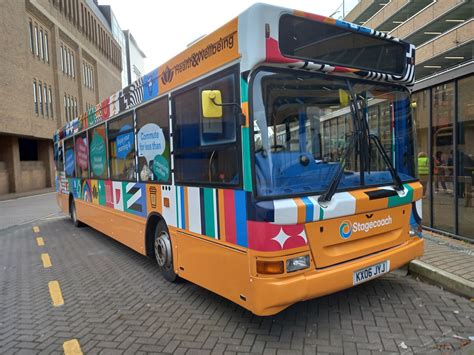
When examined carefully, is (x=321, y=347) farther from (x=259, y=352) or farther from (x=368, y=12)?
(x=368, y=12)

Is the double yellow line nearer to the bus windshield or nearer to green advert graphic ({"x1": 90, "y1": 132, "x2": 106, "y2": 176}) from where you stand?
green advert graphic ({"x1": 90, "y1": 132, "x2": 106, "y2": 176})

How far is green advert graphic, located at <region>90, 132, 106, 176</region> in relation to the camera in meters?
7.43

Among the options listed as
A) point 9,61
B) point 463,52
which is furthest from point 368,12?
point 9,61

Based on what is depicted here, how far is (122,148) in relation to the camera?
20.9ft

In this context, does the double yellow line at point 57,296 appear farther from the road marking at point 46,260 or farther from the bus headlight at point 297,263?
the bus headlight at point 297,263

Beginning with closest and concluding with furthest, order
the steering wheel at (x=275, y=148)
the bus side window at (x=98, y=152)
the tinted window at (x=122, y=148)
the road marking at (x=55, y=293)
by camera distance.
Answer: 1. the steering wheel at (x=275, y=148)
2. the road marking at (x=55, y=293)
3. the tinted window at (x=122, y=148)
4. the bus side window at (x=98, y=152)

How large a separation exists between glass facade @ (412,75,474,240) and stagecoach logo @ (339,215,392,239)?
2.76 meters

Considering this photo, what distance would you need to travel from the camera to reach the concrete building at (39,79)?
2519cm

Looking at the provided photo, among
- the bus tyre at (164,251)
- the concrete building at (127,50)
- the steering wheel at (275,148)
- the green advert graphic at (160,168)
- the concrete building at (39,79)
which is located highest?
the concrete building at (127,50)

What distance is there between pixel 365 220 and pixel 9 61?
1088 inches

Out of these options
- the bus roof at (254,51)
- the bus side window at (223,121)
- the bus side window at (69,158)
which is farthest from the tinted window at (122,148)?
the bus side window at (69,158)

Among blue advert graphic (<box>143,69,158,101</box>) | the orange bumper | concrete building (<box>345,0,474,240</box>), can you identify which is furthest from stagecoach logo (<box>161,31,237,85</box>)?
concrete building (<box>345,0,474,240</box>)

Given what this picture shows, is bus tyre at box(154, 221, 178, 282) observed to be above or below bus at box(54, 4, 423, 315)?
below

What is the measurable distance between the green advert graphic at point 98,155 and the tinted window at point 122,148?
508 millimetres
